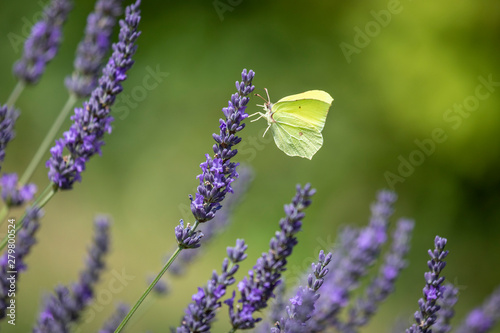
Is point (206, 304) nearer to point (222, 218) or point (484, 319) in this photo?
point (222, 218)

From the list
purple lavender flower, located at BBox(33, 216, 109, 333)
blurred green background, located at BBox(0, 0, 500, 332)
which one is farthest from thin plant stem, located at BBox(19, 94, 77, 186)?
blurred green background, located at BBox(0, 0, 500, 332)

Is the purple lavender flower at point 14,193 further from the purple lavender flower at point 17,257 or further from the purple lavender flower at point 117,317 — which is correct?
the purple lavender flower at point 117,317

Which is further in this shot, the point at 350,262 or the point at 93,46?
the point at 350,262

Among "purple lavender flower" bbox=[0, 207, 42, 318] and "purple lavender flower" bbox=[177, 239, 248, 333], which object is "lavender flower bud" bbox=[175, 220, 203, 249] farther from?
"purple lavender flower" bbox=[0, 207, 42, 318]

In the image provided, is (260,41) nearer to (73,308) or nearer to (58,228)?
(58,228)

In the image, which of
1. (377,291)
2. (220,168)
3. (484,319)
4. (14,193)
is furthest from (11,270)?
(484,319)

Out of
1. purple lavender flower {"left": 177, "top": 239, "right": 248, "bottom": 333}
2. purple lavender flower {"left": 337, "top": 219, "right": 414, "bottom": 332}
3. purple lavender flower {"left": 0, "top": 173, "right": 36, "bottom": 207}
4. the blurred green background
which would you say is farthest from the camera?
the blurred green background
